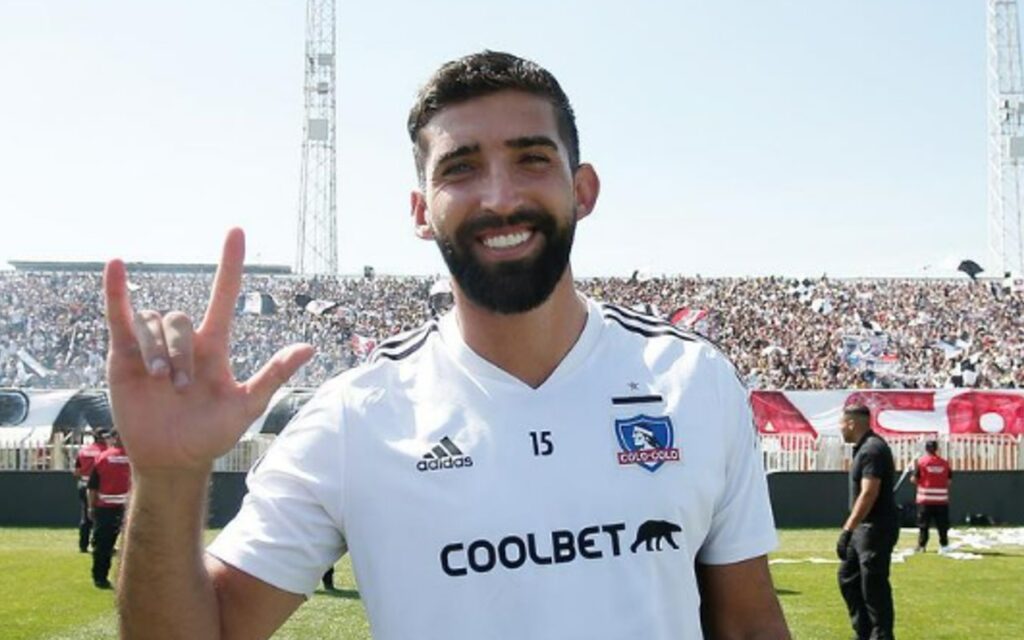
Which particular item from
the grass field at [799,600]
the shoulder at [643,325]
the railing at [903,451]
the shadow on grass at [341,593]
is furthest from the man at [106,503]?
the railing at [903,451]

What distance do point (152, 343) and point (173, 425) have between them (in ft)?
0.47

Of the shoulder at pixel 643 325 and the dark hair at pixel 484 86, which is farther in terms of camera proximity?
the shoulder at pixel 643 325

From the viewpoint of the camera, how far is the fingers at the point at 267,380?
214 cm

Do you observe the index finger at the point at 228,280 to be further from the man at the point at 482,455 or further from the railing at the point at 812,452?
the railing at the point at 812,452

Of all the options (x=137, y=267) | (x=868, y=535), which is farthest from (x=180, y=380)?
(x=137, y=267)

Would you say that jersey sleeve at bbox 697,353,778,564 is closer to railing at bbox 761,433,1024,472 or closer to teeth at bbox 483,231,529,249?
teeth at bbox 483,231,529,249

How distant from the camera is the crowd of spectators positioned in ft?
127

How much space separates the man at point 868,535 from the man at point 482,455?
8494 millimetres

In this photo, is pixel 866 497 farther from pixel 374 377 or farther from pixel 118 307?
pixel 118 307

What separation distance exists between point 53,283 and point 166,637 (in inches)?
1977

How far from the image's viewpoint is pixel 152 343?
6.76 ft

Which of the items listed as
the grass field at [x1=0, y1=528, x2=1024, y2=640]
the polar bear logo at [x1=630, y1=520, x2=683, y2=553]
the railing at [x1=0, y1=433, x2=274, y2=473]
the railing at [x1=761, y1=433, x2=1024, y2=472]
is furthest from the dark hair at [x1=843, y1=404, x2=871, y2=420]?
the railing at [x1=0, y1=433, x2=274, y2=473]

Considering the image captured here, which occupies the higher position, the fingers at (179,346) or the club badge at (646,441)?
the fingers at (179,346)

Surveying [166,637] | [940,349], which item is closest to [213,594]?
[166,637]
